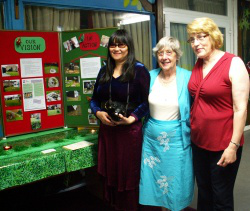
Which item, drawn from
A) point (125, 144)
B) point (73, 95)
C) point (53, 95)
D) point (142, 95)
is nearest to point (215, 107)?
point (142, 95)

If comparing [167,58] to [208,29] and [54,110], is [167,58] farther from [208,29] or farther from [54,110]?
[54,110]

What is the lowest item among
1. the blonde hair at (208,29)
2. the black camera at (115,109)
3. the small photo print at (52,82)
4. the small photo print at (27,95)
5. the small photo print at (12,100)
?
the black camera at (115,109)

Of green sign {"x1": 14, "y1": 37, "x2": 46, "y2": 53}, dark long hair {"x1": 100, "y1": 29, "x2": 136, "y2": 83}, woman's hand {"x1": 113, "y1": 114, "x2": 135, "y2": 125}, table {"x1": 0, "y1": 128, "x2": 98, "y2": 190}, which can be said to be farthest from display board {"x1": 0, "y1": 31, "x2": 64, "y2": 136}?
woman's hand {"x1": 113, "y1": 114, "x2": 135, "y2": 125}

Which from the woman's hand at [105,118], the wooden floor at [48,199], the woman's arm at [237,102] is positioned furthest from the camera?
the wooden floor at [48,199]

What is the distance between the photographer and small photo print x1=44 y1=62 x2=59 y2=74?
2256 mm

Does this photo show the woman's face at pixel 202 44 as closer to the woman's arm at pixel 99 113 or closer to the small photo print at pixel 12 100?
the woman's arm at pixel 99 113

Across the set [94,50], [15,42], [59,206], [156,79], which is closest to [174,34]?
[94,50]

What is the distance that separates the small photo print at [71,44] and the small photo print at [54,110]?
505mm

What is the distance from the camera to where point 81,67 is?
232 centimetres

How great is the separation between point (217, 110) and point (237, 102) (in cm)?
12

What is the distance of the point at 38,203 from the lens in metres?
2.59

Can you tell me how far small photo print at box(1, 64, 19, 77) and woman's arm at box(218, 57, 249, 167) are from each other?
1582 mm

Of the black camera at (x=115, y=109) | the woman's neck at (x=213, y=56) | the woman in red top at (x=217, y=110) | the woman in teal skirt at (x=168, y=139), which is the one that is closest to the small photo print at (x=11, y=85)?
the black camera at (x=115, y=109)

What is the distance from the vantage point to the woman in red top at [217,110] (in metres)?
1.44
